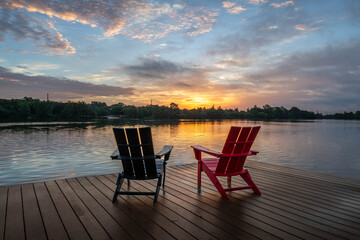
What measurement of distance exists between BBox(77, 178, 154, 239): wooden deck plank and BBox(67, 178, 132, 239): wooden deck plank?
0.05 m

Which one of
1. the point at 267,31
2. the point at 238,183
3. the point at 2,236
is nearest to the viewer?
the point at 2,236

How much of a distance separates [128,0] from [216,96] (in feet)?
131

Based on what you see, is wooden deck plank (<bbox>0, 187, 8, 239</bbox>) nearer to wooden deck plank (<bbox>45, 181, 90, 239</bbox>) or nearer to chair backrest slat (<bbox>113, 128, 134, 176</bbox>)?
wooden deck plank (<bbox>45, 181, 90, 239</bbox>)

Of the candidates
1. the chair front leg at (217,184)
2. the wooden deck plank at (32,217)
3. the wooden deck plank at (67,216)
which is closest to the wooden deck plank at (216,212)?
the chair front leg at (217,184)

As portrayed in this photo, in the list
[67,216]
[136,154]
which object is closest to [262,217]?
[136,154]

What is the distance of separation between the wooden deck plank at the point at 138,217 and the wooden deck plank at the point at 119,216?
0.04 m

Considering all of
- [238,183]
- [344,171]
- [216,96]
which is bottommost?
[344,171]

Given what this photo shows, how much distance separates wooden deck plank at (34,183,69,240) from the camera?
219 cm

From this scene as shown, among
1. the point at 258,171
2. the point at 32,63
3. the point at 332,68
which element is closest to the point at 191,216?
the point at 258,171

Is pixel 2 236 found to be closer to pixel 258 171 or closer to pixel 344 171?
pixel 258 171

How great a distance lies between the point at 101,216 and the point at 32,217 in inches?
31.3

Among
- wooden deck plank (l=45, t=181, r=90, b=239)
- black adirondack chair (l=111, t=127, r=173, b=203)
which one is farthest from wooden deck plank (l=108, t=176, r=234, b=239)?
wooden deck plank (l=45, t=181, r=90, b=239)

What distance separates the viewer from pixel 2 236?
7.04ft

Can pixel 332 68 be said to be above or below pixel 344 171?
above
